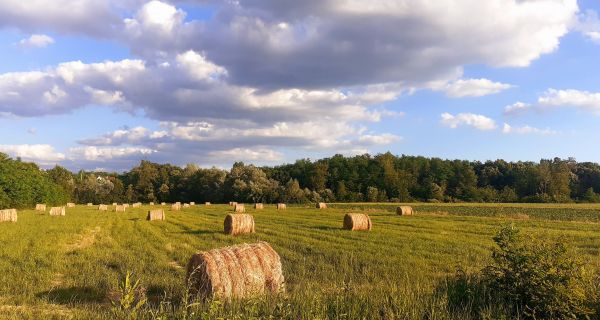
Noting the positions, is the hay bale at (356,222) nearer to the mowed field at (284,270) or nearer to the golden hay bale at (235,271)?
the mowed field at (284,270)

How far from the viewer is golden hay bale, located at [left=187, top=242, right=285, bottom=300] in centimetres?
1046

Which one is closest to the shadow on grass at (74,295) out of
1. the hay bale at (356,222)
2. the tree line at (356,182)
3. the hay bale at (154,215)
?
the hay bale at (356,222)

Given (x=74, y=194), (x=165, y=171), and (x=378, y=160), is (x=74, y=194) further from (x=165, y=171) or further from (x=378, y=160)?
(x=378, y=160)

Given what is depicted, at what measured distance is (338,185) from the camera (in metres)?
110

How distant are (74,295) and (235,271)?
3883 millimetres

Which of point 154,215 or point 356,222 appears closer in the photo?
point 356,222

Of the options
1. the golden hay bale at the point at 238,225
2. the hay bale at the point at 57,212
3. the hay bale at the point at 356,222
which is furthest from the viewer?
the hay bale at the point at 57,212

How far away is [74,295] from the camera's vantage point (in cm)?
1101

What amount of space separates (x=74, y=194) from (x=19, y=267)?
107m

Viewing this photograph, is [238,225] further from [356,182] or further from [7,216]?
[356,182]

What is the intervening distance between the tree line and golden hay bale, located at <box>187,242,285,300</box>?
84.5m

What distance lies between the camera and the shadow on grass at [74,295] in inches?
413

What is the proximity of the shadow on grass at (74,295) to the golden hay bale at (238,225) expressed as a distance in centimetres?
1293

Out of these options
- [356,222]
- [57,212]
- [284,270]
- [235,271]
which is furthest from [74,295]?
[57,212]
